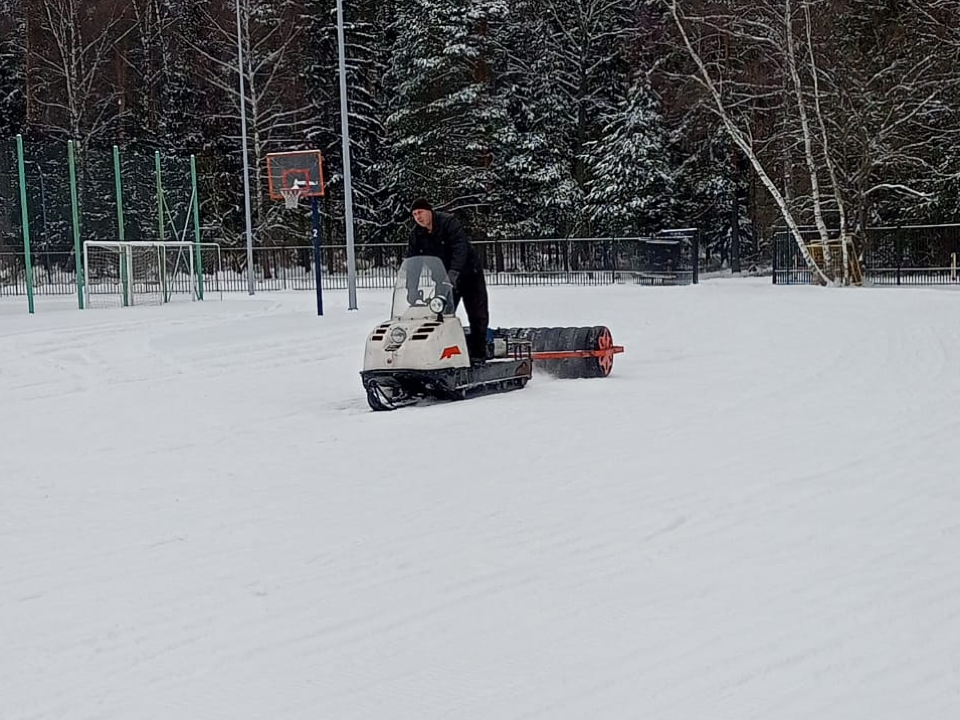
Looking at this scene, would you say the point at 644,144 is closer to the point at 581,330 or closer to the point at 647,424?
the point at 581,330

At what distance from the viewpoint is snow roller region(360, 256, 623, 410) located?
10547 mm

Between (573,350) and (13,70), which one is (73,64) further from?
(573,350)

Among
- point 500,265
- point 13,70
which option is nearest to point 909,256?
point 500,265

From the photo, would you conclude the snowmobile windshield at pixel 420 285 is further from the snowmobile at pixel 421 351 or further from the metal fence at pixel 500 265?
the metal fence at pixel 500 265

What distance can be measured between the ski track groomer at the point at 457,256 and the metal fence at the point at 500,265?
23.1m

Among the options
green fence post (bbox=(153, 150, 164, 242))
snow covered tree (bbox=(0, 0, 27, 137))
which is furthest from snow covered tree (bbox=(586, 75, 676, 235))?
snow covered tree (bbox=(0, 0, 27, 137))

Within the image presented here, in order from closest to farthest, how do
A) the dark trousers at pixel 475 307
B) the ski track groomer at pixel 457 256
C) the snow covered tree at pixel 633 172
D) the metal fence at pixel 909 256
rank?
the ski track groomer at pixel 457 256, the dark trousers at pixel 475 307, the metal fence at pixel 909 256, the snow covered tree at pixel 633 172

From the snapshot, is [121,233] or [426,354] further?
[121,233]

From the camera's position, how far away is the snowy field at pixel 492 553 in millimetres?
4066

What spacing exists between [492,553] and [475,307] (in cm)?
593

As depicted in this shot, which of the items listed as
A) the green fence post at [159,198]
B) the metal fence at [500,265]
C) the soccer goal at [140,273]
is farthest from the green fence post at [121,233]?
the metal fence at [500,265]

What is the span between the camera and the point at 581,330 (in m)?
12.7

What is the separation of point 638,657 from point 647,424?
5151mm

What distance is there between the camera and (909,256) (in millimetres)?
32844
